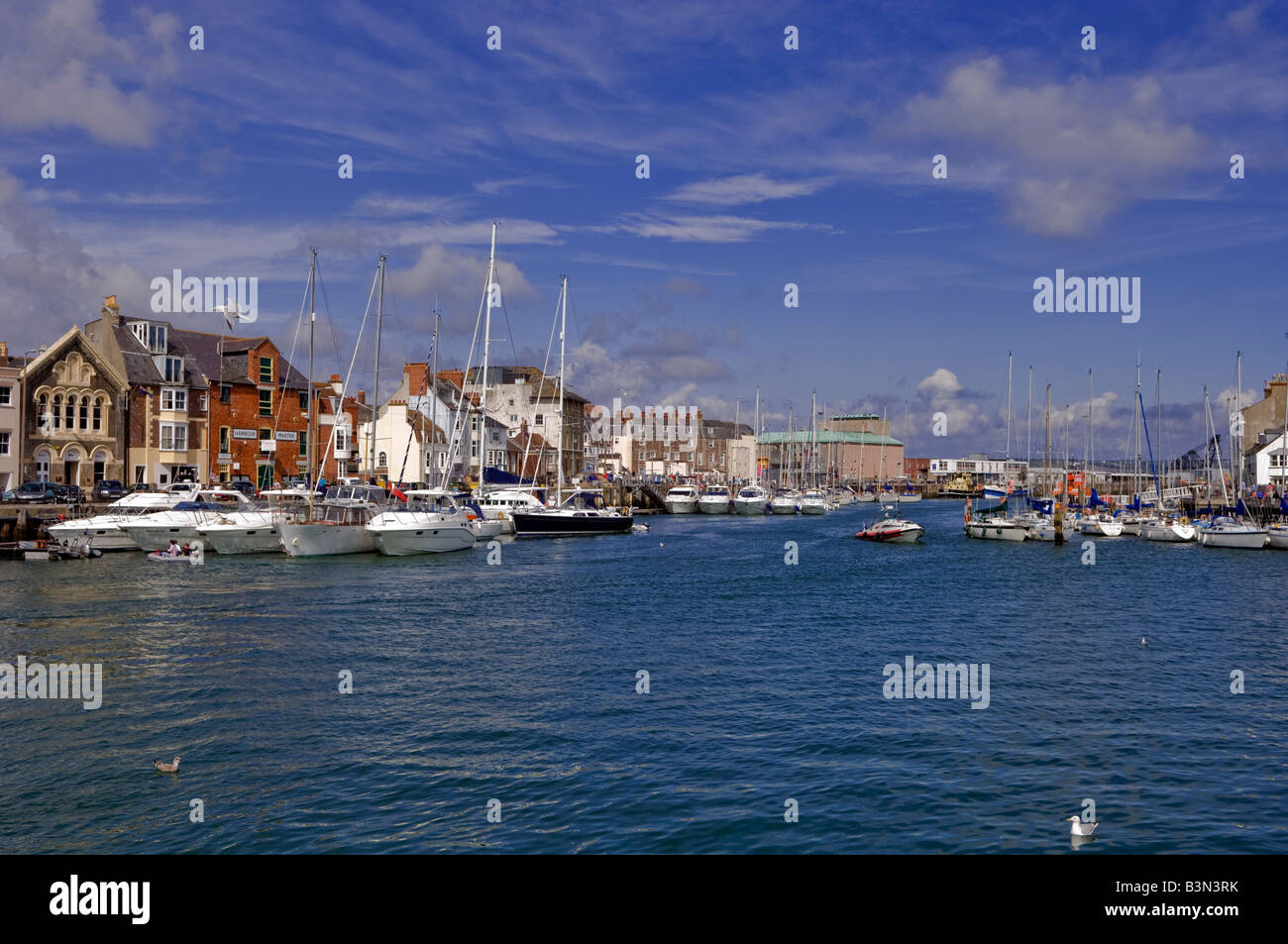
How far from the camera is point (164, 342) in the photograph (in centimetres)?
7638

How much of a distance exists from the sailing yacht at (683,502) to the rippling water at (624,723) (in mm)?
79052

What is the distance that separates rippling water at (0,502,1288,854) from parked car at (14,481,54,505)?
19581 mm

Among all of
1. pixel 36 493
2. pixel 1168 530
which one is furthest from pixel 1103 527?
pixel 36 493

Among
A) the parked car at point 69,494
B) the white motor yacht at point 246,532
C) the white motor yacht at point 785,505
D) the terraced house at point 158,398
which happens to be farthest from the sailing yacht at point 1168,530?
the parked car at point 69,494

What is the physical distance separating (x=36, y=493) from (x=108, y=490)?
6.21 meters

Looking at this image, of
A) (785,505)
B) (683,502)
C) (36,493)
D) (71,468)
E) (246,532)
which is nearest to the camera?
(246,532)

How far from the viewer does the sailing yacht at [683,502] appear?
122250mm

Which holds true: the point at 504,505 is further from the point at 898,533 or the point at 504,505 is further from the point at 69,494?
the point at 898,533

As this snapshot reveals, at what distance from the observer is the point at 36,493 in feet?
194

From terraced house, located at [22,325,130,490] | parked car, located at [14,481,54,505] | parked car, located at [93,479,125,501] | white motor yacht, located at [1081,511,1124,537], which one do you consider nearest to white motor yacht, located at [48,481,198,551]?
parked car, located at [14,481,54,505]

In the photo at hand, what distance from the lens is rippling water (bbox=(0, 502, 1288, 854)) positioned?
48.9 ft

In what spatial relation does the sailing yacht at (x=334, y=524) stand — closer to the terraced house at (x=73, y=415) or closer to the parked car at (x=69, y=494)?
the parked car at (x=69, y=494)
